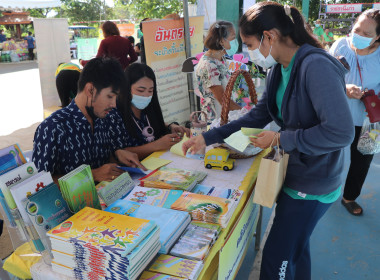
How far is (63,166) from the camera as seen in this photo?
150 centimetres

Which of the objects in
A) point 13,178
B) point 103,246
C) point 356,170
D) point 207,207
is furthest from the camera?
point 356,170

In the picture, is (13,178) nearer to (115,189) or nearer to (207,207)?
(115,189)

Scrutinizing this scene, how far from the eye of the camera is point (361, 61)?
7.74ft

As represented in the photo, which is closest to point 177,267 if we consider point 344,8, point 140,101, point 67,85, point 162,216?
point 162,216

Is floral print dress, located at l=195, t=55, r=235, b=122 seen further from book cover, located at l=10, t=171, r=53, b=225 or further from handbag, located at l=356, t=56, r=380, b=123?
book cover, located at l=10, t=171, r=53, b=225

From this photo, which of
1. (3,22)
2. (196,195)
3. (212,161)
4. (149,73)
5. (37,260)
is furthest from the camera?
(3,22)

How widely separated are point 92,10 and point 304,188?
36233 millimetres

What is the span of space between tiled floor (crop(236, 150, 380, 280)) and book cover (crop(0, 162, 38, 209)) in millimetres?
1527

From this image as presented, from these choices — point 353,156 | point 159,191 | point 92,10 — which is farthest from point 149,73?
point 92,10

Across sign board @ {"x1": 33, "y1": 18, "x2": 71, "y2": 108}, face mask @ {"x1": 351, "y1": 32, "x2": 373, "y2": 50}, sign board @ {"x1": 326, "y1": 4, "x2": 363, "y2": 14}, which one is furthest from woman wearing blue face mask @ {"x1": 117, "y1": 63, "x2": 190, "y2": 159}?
sign board @ {"x1": 326, "y1": 4, "x2": 363, "y2": 14}

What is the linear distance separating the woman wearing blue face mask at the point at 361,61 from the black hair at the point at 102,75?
170 centimetres

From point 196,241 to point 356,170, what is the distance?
2.10 meters

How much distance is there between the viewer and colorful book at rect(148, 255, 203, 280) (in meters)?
0.88

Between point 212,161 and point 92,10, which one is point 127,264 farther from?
point 92,10
